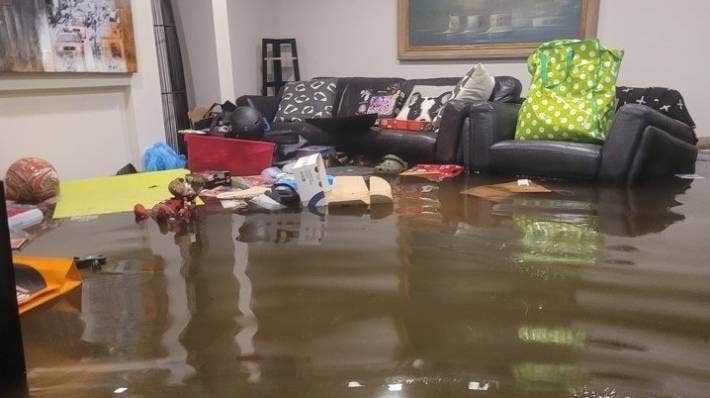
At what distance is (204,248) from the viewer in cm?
202

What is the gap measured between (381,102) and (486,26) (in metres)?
1.03

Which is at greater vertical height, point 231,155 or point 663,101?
point 663,101

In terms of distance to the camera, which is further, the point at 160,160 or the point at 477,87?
the point at 477,87

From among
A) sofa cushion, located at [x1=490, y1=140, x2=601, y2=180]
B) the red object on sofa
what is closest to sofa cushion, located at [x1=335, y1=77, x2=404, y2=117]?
the red object on sofa

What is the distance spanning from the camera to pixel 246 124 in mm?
3561

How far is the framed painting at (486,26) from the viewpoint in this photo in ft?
13.4

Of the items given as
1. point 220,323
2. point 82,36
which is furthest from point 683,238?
point 82,36

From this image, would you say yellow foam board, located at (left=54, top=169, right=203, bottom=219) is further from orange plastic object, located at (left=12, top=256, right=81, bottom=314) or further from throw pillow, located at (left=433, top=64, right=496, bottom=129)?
throw pillow, located at (left=433, top=64, right=496, bottom=129)

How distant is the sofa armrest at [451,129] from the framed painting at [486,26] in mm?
1149

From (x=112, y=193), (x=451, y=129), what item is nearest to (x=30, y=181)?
(x=112, y=193)

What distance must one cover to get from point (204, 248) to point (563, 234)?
135cm

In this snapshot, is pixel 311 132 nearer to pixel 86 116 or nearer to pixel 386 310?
pixel 86 116

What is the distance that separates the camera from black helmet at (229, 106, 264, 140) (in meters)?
3.56

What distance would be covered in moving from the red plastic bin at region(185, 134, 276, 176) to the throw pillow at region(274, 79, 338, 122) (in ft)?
4.01
